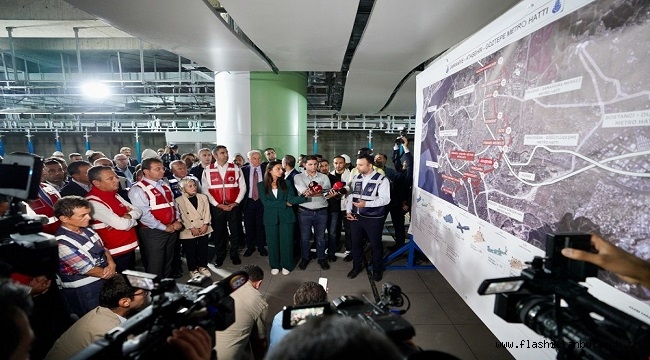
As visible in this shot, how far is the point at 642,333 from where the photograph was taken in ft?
2.11

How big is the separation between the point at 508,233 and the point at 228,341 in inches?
79.9

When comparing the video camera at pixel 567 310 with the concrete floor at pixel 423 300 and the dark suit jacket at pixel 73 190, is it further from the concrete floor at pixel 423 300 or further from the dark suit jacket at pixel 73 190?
the dark suit jacket at pixel 73 190

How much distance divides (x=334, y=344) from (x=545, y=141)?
1.73m

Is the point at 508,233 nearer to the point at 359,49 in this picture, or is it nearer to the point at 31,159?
the point at 31,159

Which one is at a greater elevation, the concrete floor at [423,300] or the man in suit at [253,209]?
the man in suit at [253,209]

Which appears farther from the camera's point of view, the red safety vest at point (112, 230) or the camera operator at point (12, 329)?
the red safety vest at point (112, 230)

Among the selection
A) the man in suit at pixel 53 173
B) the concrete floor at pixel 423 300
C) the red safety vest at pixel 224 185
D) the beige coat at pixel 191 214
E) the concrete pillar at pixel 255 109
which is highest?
the concrete pillar at pixel 255 109

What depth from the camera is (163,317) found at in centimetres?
85

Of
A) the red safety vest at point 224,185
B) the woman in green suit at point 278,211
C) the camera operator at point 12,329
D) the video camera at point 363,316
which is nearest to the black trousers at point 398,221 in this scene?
the woman in green suit at point 278,211

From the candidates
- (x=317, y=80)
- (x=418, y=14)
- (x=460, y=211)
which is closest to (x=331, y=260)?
(x=460, y=211)

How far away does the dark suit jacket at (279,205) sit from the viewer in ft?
11.9

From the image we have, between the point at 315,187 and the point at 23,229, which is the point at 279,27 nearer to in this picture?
the point at 315,187

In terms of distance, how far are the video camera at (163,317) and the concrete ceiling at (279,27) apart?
2559 mm

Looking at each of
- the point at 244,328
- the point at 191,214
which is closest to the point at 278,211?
the point at 191,214
